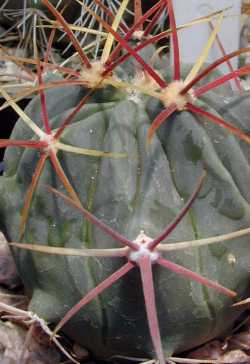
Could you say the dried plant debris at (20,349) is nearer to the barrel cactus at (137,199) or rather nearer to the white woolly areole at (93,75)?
the barrel cactus at (137,199)

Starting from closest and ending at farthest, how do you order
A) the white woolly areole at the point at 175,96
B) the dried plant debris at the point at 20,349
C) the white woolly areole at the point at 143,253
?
the white woolly areole at the point at 143,253, the white woolly areole at the point at 175,96, the dried plant debris at the point at 20,349

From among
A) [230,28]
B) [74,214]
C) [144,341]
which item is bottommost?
[144,341]

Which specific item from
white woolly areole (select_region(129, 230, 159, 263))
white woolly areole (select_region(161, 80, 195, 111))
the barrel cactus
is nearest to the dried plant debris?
the barrel cactus

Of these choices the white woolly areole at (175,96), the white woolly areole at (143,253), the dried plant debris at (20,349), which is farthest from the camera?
the dried plant debris at (20,349)

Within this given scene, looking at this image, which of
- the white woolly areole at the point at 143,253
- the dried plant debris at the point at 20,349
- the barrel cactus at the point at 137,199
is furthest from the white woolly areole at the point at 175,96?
the dried plant debris at the point at 20,349

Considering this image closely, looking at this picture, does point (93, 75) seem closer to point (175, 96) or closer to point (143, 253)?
point (175, 96)

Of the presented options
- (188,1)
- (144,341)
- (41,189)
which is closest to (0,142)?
(41,189)

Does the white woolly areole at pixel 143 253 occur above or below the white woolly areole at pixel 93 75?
below

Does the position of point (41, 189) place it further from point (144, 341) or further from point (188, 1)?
point (188, 1)
